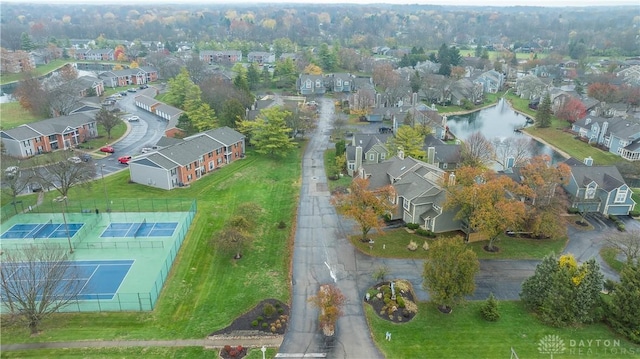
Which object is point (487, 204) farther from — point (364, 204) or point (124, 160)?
point (124, 160)

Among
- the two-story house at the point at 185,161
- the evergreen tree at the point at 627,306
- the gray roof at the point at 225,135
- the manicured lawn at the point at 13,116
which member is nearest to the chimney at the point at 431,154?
the gray roof at the point at 225,135

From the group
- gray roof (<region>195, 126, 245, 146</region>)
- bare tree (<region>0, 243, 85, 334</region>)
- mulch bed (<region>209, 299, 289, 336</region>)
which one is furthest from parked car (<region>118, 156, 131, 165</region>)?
mulch bed (<region>209, 299, 289, 336</region>)

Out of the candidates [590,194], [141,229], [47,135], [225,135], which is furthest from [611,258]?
[47,135]

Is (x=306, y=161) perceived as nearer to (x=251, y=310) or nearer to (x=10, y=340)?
(x=251, y=310)

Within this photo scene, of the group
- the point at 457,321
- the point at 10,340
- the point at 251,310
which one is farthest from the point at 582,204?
the point at 10,340

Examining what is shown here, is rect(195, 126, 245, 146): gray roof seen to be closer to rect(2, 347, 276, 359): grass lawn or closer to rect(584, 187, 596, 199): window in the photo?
rect(2, 347, 276, 359): grass lawn

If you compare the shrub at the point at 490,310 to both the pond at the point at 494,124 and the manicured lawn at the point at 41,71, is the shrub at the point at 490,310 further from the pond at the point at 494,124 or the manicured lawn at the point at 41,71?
the manicured lawn at the point at 41,71
